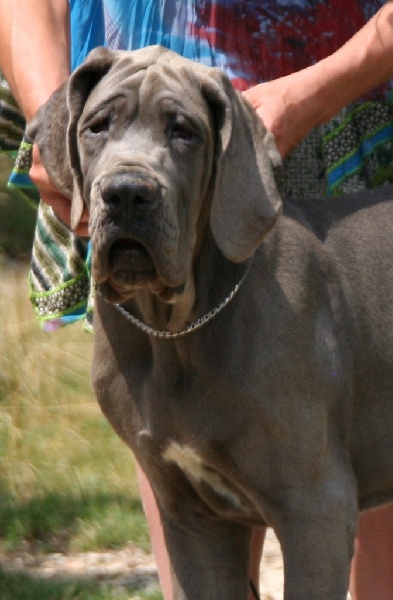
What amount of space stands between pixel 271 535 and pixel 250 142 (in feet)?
8.32

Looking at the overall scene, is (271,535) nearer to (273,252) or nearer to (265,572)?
(265,572)

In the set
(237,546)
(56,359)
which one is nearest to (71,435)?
(56,359)

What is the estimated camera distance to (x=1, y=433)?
591 cm

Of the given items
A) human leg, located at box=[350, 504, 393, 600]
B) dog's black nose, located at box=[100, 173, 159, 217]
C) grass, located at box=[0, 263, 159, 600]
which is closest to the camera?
dog's black nose, located at box=[100, 173, 159, 217]

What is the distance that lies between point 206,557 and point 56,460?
96.4 inches

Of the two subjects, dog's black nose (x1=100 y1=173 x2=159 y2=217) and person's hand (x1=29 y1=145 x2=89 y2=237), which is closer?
dog's black nose (x1=100 y1=173 x2=159 y2=217)

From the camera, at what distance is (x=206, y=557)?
3.22m

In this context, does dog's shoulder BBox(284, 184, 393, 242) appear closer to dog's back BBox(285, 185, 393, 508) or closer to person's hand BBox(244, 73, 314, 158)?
dog's back BBox(285, 185, 393, 508)

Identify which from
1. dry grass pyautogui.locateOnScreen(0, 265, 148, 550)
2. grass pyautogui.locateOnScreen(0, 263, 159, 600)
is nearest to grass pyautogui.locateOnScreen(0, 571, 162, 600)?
grass pyautogui.locateOnScreen(0, 263, 159, 600)

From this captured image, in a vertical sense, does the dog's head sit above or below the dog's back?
above

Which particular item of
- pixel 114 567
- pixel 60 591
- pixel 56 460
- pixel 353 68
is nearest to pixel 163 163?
pixel 353 68

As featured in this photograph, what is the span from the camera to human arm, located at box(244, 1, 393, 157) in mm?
3002

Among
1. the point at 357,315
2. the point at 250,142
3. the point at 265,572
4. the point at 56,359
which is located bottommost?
the point at 56,359

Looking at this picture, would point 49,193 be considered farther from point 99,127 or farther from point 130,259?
point 130,259
